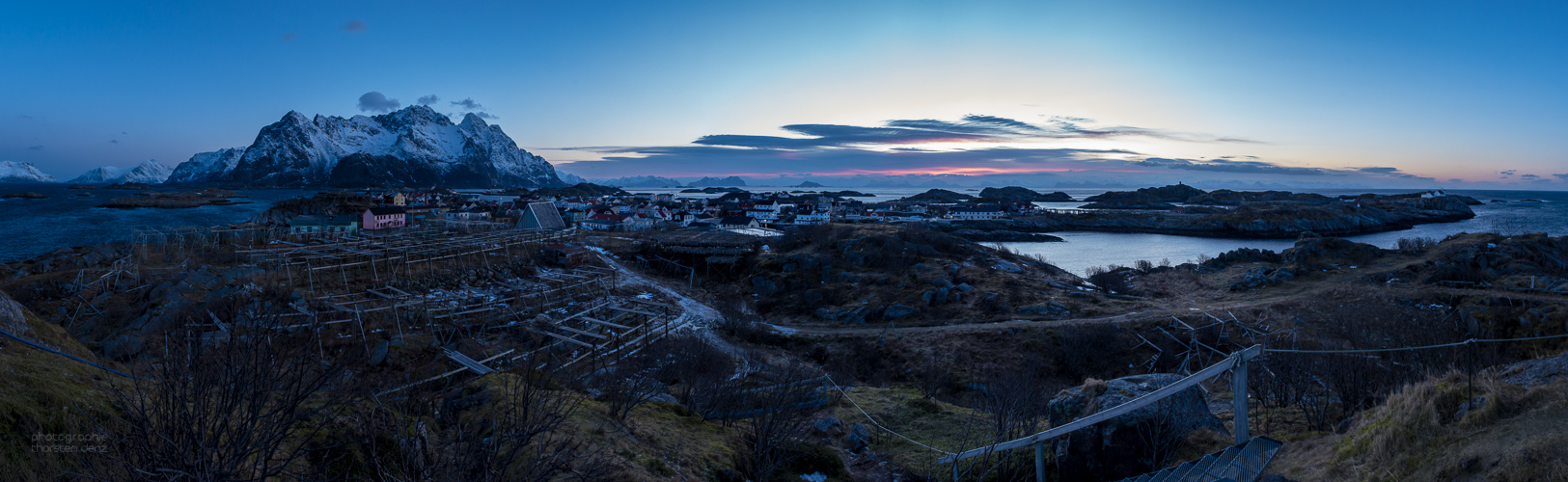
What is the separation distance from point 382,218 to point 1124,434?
57.7m

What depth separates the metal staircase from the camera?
672 cm

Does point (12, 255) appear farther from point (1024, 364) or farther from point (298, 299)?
point (1024, 364)

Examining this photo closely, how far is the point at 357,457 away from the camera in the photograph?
6.02m

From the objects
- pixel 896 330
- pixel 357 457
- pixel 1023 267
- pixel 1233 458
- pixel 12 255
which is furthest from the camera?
pixel 12 255

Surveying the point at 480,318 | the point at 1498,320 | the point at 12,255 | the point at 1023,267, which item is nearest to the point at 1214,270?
the point at 1023,267

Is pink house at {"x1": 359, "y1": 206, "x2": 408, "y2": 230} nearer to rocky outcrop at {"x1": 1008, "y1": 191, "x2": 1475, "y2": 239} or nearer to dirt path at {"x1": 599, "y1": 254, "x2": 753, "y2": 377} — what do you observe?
dirt path at {"x1": 599, "y1": 254, "x2": 753, "y2": 377}

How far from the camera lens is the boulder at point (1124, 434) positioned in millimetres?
8000

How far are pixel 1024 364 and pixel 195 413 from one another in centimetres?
1969

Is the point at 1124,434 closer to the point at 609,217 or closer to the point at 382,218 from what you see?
the point at 382,218

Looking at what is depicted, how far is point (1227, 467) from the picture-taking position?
6.88 meters

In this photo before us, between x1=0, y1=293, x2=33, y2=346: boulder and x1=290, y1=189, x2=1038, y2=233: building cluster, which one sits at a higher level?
x1=0, y1=293, x2=33, y2=346: boulder

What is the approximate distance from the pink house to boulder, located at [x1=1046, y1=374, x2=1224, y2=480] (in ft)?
163

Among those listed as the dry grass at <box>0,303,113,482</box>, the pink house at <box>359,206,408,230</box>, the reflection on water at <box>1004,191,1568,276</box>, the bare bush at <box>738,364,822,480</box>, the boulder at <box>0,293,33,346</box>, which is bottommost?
the reflection on water at <box>1004,191,1568,276</box>

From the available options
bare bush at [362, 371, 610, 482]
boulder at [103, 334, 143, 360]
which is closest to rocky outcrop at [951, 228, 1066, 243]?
boulder at [103, 334, 143, 360]
